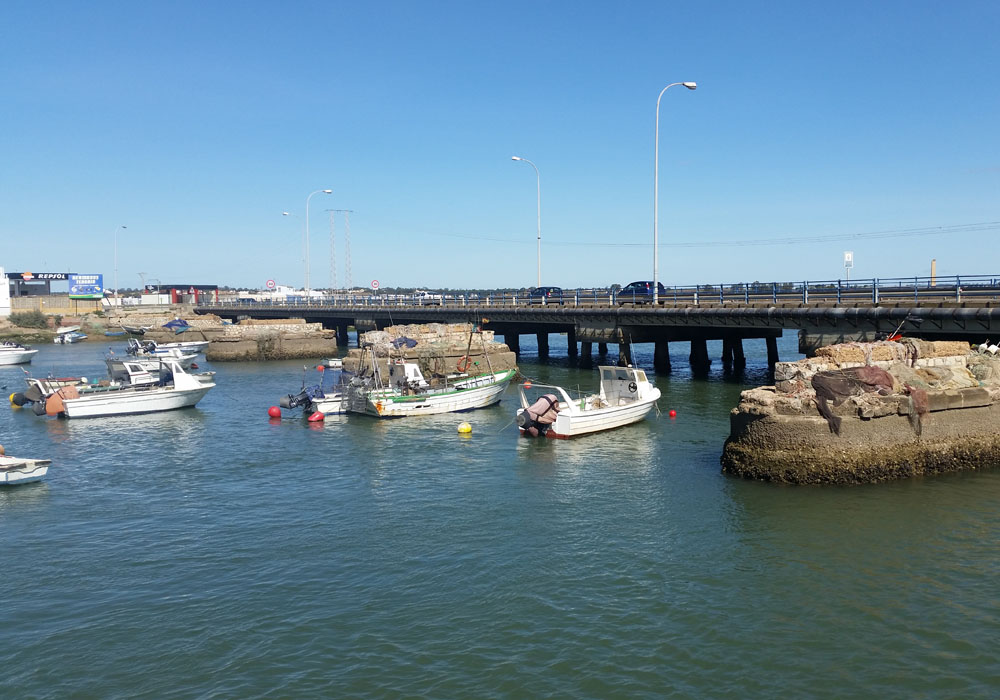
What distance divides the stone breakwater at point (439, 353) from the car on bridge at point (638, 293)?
29.9 feet

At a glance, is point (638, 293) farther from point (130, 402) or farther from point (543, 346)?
point (130, 402)

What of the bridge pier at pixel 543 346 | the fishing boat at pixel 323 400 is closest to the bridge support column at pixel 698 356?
the bridge pier at pixel 543 346

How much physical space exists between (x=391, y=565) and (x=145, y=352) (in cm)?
5958

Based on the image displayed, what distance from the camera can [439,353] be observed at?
1927 inches

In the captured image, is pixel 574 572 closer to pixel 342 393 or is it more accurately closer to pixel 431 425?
pixel 431 425

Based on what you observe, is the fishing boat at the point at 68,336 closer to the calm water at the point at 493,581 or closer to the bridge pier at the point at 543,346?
the bridge pier at the point at 543,346

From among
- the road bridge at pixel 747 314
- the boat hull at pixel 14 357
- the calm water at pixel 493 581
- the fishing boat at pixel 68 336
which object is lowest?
the calm water at pixel 493 581

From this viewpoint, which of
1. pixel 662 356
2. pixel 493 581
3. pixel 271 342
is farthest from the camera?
pixel 271 342

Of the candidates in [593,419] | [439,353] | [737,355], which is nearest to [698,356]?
[737,355]

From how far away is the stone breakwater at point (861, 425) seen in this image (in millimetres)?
21312

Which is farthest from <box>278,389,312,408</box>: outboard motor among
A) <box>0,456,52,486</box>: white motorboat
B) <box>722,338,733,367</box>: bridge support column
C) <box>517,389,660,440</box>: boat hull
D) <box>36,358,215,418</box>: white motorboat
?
<box>722,338,733,367</box>: bridge support column

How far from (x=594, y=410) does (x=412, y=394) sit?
1078cm

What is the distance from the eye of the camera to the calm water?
40.3ft

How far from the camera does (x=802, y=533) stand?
18188 mm
